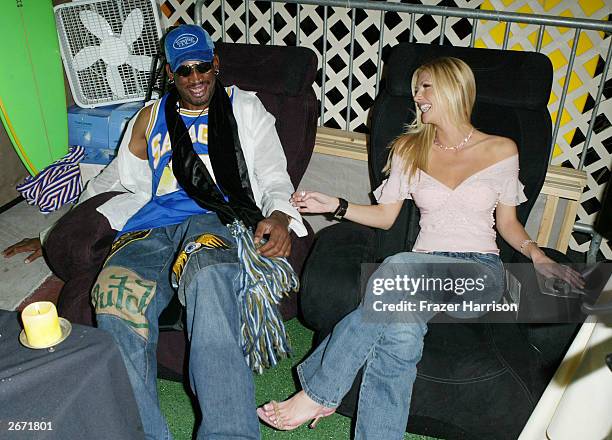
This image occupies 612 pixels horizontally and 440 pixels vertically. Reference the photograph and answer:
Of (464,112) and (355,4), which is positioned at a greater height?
(355,4)

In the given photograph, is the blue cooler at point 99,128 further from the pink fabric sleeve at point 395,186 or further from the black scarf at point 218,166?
the pink fabric sleeve at point 395,186

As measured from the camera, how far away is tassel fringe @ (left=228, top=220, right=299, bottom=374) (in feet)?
6.15

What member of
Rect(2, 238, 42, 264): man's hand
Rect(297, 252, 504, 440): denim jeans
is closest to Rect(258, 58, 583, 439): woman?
Rect(297, 252, 504, 440): denim jeans

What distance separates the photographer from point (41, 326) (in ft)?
3.89

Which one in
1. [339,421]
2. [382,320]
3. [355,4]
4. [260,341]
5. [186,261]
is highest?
[355,4]

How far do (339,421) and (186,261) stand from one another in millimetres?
780

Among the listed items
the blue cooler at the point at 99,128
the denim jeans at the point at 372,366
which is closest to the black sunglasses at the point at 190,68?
the denim jeans at the point at 372,366

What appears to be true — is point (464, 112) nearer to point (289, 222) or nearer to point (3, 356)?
point (289, 222)

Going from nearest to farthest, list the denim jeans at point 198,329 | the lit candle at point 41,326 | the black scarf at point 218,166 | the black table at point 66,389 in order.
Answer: the black table at point 66,389 → the lit candle at point 41,326 → the denim jeans at point 198,329 → the black scarf at point 218,166

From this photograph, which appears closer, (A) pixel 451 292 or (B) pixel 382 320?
(B) pixel 382 320

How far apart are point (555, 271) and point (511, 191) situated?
1.00 feet

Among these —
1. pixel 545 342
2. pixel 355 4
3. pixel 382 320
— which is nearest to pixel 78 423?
pixel 382 320

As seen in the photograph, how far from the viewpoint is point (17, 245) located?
293cm

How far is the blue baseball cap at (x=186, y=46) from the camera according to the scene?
202 centimetres
